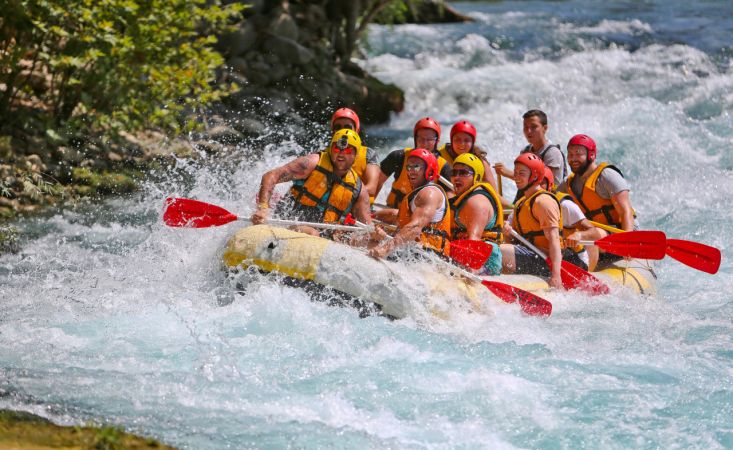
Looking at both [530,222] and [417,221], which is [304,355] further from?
[530,222]

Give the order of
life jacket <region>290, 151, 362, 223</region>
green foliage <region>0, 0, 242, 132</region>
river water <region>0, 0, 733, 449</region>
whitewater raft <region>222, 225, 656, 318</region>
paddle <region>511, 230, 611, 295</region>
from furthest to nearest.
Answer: green foliage <region>0, 0, 242, 132</region>
paddle <region>511, 230, 611, 295</region>
life jacket <region>290, 151, 362, 223</region>
whitewater raft <region>222, 225, 656, 318</region>
river water <region>0, 0, 733, 449</region>

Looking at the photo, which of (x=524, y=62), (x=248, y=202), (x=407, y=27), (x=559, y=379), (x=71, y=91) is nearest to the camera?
(x=559, y=379)

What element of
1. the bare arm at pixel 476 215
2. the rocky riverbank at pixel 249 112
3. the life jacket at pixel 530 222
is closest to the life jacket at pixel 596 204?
the life jacket at pixel 530 222

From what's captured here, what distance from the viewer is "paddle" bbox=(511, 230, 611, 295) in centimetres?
726

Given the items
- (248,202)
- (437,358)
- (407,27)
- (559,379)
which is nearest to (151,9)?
(248,202)

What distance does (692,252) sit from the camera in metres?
7.76

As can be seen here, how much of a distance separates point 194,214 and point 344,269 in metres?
1.35

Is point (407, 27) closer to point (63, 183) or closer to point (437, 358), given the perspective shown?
point (63, 183)

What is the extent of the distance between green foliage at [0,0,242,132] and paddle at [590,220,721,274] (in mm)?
5087

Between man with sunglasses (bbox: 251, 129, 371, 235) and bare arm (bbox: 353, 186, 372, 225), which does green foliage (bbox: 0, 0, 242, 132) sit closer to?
man with sunglasses (bbox: 251, 129, 371, 235)

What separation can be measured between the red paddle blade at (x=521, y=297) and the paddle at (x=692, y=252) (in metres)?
1.29

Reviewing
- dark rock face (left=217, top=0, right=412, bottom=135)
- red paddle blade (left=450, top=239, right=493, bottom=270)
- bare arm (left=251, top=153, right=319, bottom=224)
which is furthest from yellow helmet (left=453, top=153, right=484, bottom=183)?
dark rock face (left=217, top=0, right=412, bottom=135)

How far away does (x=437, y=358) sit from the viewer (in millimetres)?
6188

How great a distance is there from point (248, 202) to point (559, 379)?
3623 mm
